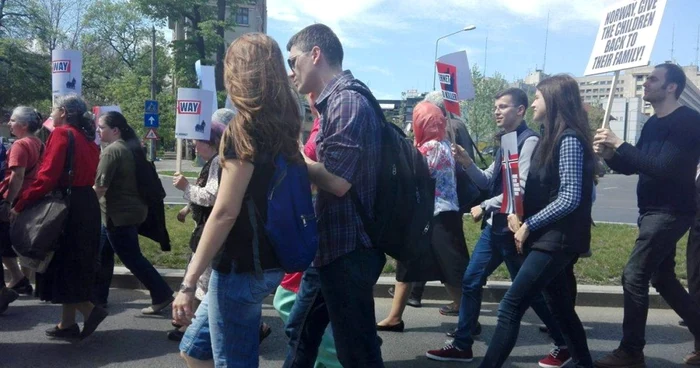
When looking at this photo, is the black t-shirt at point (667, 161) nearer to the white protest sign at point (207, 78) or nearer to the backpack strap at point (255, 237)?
the backpack strap at point (255, 237)

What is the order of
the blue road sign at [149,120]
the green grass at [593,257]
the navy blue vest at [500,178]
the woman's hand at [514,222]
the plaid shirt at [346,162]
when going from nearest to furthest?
the plaid shirt at [346,162], the woman's hand at [514,222], the navy blue vest at [500,178], the green grass at [593,257], the blue road sign at [149,120]

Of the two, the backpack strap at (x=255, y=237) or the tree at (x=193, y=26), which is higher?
the tree at (x=193, y=26)

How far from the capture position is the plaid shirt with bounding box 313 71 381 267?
2.66 m

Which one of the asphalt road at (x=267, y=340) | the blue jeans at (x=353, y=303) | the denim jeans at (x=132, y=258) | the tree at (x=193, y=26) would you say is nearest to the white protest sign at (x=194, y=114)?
the denim jeans at (x=132, y=258)

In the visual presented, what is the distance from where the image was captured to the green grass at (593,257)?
6.91 metres

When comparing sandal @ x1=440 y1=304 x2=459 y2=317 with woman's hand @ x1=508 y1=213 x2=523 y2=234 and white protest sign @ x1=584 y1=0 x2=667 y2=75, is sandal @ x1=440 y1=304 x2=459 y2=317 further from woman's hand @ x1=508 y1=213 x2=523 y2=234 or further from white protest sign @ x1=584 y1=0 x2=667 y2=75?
white protest sign @ x1=584 y1=0 x2=667 y2=75

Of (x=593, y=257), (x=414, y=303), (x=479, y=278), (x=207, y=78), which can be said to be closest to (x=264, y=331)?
(x=479, y=278)

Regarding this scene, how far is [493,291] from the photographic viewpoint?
6.37 meters

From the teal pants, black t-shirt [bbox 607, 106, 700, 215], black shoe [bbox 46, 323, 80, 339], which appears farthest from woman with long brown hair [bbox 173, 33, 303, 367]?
black shoe [bbox 46, 323, 80, 339]

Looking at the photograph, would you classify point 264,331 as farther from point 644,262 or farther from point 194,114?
point 644,262

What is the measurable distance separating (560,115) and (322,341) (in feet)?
6.01

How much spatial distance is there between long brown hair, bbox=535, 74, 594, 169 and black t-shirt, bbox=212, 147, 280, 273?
1.95 metres

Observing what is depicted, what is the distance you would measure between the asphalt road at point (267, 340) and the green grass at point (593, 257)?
76 centimetres

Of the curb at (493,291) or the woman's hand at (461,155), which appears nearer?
the woman's hand at (461,155)
